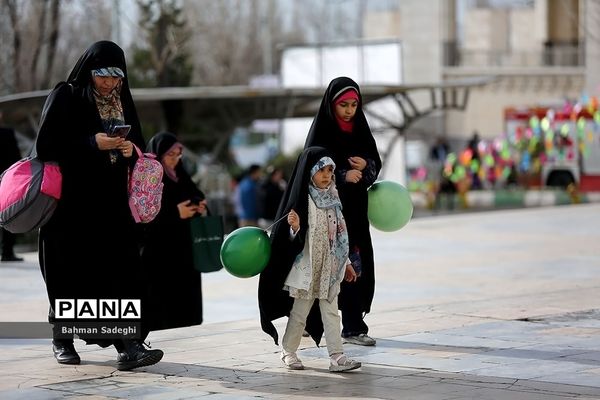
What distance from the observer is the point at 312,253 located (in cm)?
863

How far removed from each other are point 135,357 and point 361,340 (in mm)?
1783

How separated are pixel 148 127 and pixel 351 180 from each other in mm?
21774

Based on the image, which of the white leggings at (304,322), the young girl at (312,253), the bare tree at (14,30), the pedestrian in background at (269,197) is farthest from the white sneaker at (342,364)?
the bare tree at (14,30)

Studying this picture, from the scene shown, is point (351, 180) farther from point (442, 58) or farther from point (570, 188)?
point (442, 58)

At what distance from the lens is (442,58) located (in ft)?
169

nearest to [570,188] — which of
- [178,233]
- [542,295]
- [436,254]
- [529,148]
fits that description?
[529,148]

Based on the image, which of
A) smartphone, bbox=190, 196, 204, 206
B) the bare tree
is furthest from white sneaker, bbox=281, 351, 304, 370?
the bare tree

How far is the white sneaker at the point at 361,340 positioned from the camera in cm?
966

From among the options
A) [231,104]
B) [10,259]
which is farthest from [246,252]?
[231,104]

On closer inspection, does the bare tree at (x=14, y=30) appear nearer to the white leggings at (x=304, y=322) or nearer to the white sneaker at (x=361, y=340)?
the white sneaker at (x=361, y=340)

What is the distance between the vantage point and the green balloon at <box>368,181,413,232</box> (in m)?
9.69

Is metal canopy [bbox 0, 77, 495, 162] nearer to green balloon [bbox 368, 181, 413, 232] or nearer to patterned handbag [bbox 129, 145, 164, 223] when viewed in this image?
green balloon [bbox 368, 181, 413, 232]

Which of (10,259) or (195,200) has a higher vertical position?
(195,200)

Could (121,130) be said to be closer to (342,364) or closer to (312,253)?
(312,253)
